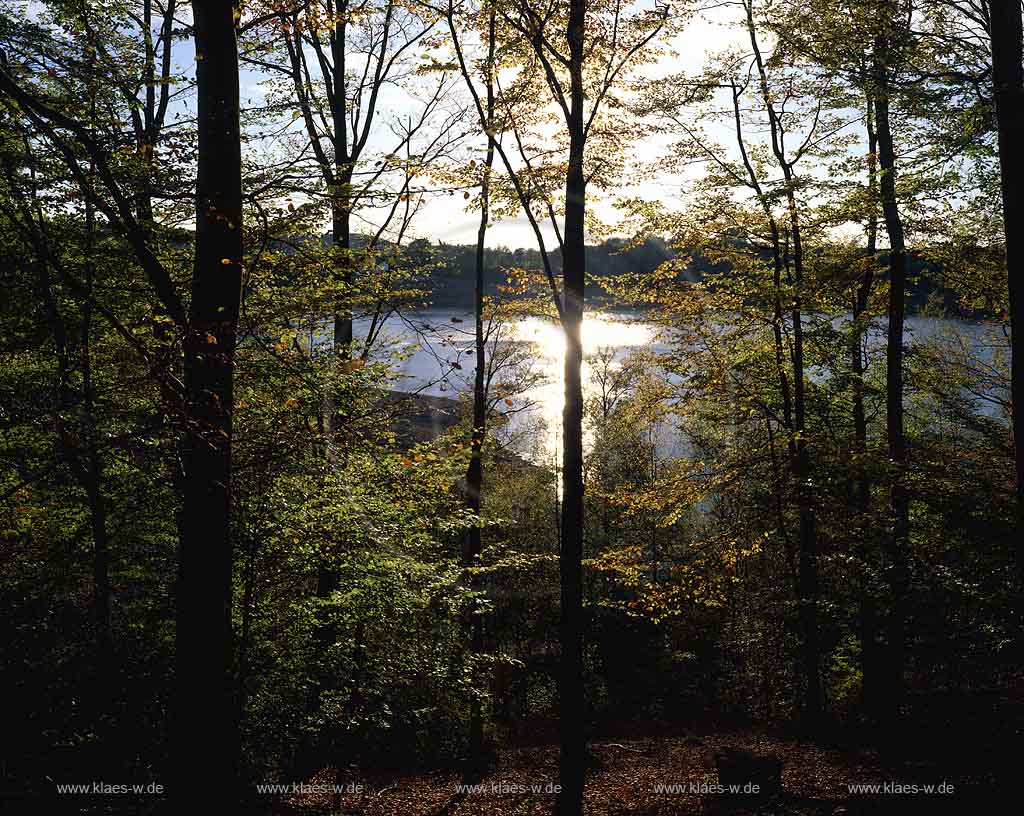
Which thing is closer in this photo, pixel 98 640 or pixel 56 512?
pixel 98 640

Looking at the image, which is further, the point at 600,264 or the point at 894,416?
the point at 600,264

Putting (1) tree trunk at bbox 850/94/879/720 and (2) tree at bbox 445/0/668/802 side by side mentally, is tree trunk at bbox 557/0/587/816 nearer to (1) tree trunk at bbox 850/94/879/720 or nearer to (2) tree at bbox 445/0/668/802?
(2) tree at bbox 445/0/668/802

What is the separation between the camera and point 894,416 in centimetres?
1116

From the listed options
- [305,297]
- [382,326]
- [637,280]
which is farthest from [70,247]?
[637,280]

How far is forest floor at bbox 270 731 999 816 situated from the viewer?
24.3 ft

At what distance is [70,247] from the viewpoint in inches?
277

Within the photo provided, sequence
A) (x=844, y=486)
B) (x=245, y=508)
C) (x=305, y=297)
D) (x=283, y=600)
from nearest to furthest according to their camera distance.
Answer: (x=245, y=508)
(x=283, y=600)
(x=305, y=297)
(x=844, y=486)

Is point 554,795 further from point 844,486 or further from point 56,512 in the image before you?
point 56,512

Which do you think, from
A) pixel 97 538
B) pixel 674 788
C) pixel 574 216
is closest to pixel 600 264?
pixel 574 216

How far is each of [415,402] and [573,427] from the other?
193 centimetres

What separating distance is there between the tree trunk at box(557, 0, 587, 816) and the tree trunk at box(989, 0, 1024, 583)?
4.30 metres

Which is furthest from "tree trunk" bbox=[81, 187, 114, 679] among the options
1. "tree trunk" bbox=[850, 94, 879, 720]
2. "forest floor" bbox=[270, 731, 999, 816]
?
"tree trunk" bbox=[850, 94, 879, 720]

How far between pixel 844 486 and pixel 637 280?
511cm

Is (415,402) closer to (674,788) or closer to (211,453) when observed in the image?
(211,453)
